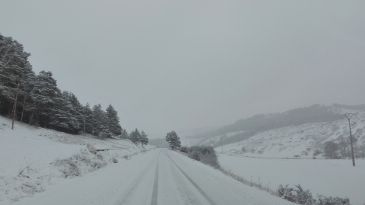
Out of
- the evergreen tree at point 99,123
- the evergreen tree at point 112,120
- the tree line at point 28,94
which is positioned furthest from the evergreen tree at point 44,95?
the evergreen tree at point 112,120

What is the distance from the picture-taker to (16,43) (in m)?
64.2

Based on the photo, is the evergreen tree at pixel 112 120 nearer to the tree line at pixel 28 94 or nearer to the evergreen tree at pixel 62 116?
the tree line at pixel 28 94

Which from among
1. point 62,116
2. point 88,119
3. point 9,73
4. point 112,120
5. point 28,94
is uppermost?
point 9,73

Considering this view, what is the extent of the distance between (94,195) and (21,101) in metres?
55.4

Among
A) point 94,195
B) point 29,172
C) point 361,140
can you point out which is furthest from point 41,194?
point 361,140

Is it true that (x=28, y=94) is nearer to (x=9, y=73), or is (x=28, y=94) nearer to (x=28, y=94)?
(x=28, y=94)

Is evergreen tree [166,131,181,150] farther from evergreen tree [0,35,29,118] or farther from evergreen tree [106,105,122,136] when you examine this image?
evergreen tree [0,35,29,118]

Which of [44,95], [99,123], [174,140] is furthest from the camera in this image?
[174,140]

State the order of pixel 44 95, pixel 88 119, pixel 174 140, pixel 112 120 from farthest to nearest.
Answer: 1. pixel 174 140
2. pixel 112 120
3. pixel 88 119
4. pixel 44 95

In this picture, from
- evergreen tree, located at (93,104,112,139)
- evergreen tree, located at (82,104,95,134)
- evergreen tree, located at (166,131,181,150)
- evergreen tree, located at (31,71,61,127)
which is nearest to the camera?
evergreen tree, located at (31,71,61,127)

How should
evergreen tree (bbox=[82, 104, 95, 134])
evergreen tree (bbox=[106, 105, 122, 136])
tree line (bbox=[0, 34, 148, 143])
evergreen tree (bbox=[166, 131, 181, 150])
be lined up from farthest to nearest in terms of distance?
evergreen tree (bbox=[166, 131, 181, 150]) < evergreen tree (bbox=[106, 105, 122, 136]) < evergreen tree (bbox=[82, 104, 95, 134]) < tree line (bbox=[0, 34, 148, 143])

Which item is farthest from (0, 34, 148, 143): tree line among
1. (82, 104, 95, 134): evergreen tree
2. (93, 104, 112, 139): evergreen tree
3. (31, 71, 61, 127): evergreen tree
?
(93, 104, 112, 139): evergreen tree

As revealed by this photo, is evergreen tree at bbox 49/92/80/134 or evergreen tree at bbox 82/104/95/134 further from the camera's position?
evergreen tree at bbox 82/104/95/134

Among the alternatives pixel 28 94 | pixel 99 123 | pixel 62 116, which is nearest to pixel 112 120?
pixel 99 123
